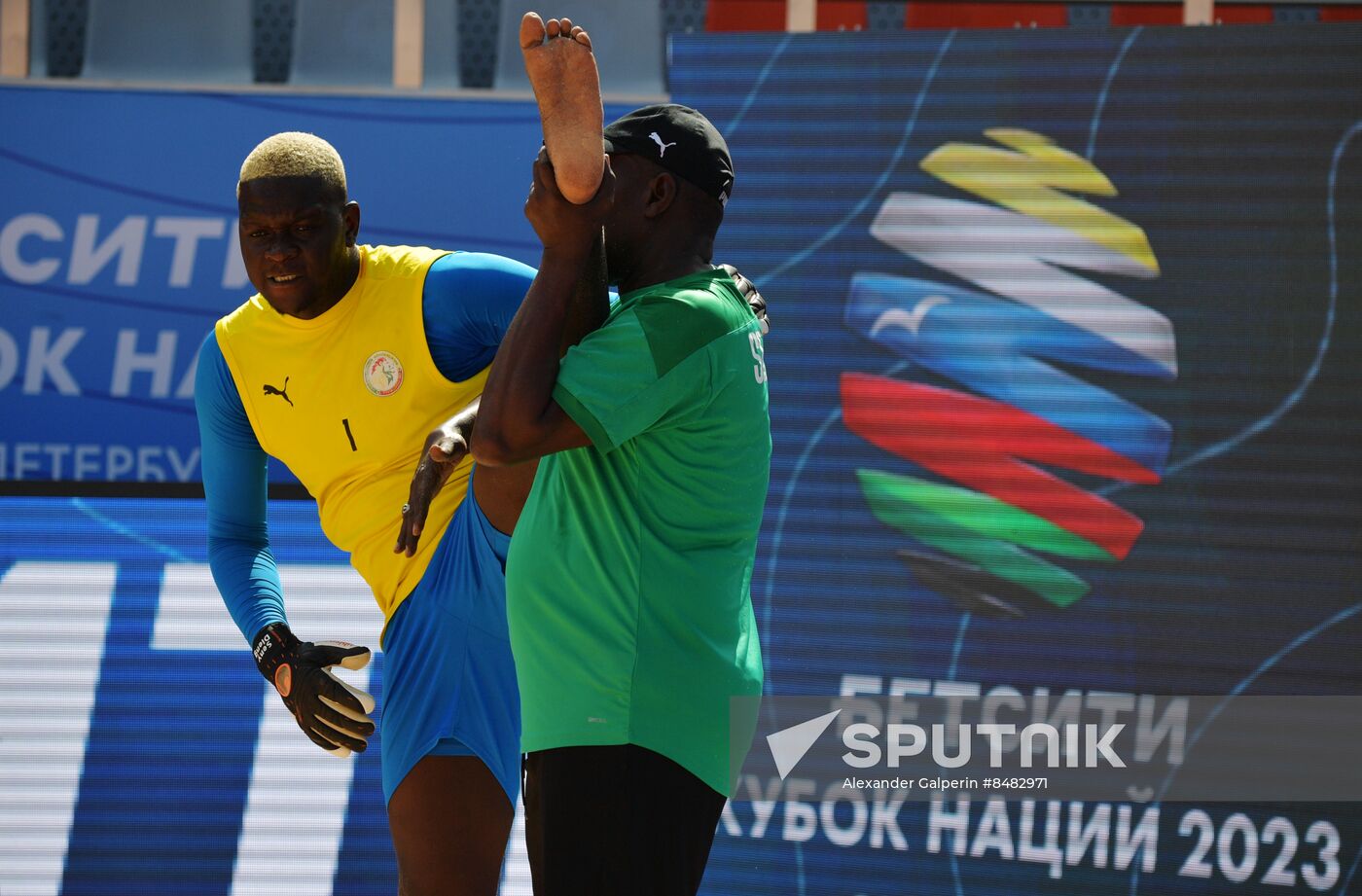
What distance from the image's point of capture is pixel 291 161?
2.45 m

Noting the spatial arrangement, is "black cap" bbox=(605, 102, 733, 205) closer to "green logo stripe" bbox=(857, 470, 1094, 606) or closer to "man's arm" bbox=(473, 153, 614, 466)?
"man's arm" bbox=(473, 153, 614, 466)

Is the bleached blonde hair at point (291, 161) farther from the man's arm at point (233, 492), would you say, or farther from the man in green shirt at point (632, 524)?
the man in green shirt at point (632, 524)

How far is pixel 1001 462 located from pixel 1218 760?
926mm

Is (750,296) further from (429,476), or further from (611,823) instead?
(611,823)

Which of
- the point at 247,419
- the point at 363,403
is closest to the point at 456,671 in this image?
the point at 363,403

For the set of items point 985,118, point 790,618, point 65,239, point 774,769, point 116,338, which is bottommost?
point 774,769

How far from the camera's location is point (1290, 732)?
12.0 feet

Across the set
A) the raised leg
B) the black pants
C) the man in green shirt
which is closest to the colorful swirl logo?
the raised leg

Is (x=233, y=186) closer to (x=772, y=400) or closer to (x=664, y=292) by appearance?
(x=772, y=400)

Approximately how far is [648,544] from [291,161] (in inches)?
44.5

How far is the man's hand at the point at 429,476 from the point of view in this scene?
1999 millimetres

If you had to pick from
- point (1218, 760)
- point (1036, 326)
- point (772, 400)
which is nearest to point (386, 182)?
point (772, 400)

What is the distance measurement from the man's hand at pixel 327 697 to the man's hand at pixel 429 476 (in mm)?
364

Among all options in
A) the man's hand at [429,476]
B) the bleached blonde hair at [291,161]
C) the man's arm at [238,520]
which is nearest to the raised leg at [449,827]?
the man's arm at [238,520]
